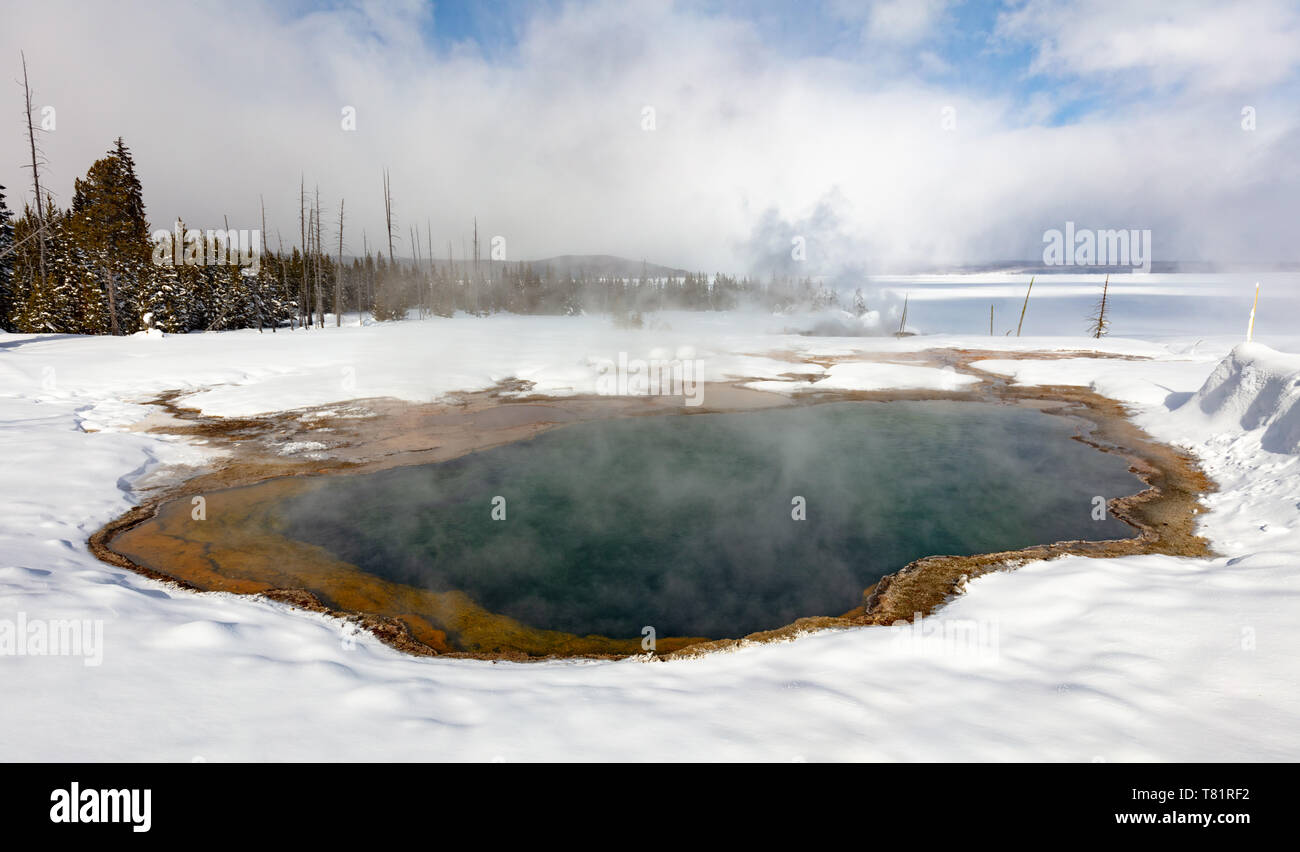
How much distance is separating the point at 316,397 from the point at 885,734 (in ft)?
58.9

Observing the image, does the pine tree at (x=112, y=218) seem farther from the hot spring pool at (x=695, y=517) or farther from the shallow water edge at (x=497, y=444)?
the hot spring pool at (x=695, y=517)

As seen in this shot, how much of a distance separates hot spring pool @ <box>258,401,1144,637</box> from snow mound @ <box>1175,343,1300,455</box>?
2380mm

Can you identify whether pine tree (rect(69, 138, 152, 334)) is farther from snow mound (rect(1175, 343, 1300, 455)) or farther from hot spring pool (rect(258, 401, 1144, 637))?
snow mound (rect(1175, 343, 1300, 455))

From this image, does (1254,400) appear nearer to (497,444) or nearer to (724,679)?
(724,679)

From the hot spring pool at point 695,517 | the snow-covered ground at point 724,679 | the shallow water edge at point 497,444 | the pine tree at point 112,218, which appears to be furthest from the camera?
the pine tree at point 112,218

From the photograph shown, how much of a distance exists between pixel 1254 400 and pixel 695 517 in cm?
1228

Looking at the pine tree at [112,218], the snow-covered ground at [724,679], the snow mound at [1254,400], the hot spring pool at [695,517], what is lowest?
the hot spring pool at [695,517]

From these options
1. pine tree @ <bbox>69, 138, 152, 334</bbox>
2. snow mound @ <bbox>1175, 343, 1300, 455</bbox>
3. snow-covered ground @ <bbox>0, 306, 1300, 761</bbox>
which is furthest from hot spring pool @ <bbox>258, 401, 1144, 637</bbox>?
pine tree @ <bbox>69, 138, 152, 334</bbox>

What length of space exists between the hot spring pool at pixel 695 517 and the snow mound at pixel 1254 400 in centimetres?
238

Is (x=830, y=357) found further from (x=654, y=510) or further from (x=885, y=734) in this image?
(x=885, y=734)

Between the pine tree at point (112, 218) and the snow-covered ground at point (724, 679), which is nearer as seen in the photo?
the snow-covered ground at point (724, 679)

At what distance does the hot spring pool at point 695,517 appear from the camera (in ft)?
23.4

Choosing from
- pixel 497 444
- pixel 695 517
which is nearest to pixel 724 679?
pixel 695 517

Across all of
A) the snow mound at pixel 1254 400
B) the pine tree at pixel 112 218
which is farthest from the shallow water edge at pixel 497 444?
the pine tree at pixel 112 218
